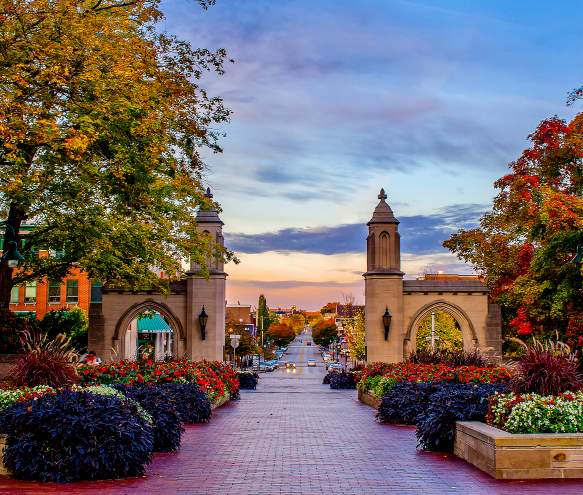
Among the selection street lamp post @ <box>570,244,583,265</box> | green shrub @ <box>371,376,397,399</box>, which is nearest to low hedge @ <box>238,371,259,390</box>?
green shrub @ <box>371,376,397,399</box>

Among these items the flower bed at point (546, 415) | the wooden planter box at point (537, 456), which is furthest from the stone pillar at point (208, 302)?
the wooden planter box at point (537, 456)

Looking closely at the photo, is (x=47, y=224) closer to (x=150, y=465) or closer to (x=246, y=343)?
(x=150, y=465)

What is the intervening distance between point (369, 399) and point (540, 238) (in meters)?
9.17

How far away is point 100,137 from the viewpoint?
20.8 meters

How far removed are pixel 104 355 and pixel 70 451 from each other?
20.6 m

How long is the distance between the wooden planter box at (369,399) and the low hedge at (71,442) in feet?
44.5

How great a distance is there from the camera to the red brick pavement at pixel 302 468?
9.82 m

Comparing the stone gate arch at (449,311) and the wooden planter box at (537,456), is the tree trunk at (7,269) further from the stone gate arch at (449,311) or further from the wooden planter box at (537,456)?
the wooden planter box at (537,456)

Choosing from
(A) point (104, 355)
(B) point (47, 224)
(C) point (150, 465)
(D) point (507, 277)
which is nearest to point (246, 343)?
(D) point (507, 277)

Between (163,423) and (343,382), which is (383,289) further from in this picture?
(163,423)

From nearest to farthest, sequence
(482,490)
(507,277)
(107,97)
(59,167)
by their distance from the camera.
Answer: (482,490) < (107,97) < (59,167) < (507,277)

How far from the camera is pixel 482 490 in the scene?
9.74 metres

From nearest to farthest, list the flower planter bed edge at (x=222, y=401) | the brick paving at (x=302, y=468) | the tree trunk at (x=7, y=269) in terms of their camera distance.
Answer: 1. the brick paving at (x=302, y=468)
2. the tree trunk at (x=7, y=269)
3. the flower planter bed edge at (x=222, y=401)

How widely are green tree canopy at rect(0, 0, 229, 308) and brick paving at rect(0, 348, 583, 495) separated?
24.6 ft
